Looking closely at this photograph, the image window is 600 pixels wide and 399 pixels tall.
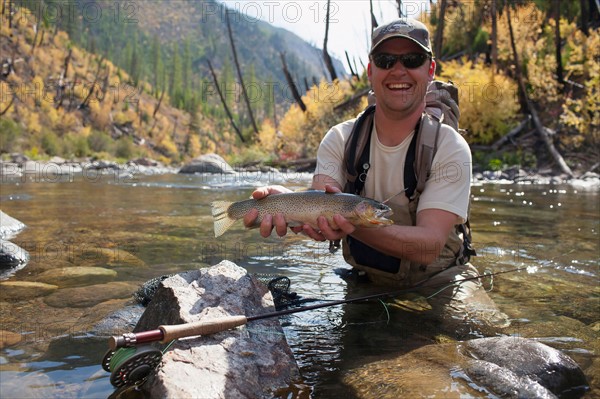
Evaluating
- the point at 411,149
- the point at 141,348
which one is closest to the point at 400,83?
the point at 411,149

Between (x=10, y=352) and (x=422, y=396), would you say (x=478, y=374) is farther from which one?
(x=10, y=352)

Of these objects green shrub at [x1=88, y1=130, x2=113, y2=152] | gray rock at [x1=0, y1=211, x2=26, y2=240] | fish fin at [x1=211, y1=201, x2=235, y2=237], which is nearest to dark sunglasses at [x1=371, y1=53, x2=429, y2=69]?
fish fin at [x1=211, y1=201, x2=235, y2=237]

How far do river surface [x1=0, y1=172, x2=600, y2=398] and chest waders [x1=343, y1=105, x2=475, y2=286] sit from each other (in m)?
0.30

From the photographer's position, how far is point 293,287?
528 cm

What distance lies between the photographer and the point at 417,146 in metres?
4.00

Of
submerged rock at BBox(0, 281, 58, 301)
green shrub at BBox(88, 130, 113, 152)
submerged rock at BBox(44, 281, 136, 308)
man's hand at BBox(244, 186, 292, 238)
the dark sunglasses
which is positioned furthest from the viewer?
green shrub at BBox(88, 130, 113, 152)

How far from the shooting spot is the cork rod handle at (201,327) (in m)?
2.67

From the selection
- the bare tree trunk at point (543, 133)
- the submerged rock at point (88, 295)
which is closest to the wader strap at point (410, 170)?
the submerged rock at point (88, 295)

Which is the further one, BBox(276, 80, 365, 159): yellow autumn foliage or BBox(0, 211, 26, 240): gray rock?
BBox(276, 80, 365, 159): yellow autumn foliage

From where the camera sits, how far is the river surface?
3217 millimetres

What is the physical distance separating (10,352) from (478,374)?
285 centimetres

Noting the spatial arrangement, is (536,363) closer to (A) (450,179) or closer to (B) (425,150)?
(A) (450,179)

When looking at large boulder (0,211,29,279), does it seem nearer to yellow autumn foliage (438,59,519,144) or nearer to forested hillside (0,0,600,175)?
forested hillside (0,0,600,175)

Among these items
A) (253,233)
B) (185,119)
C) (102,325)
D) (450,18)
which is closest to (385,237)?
(102,325)
